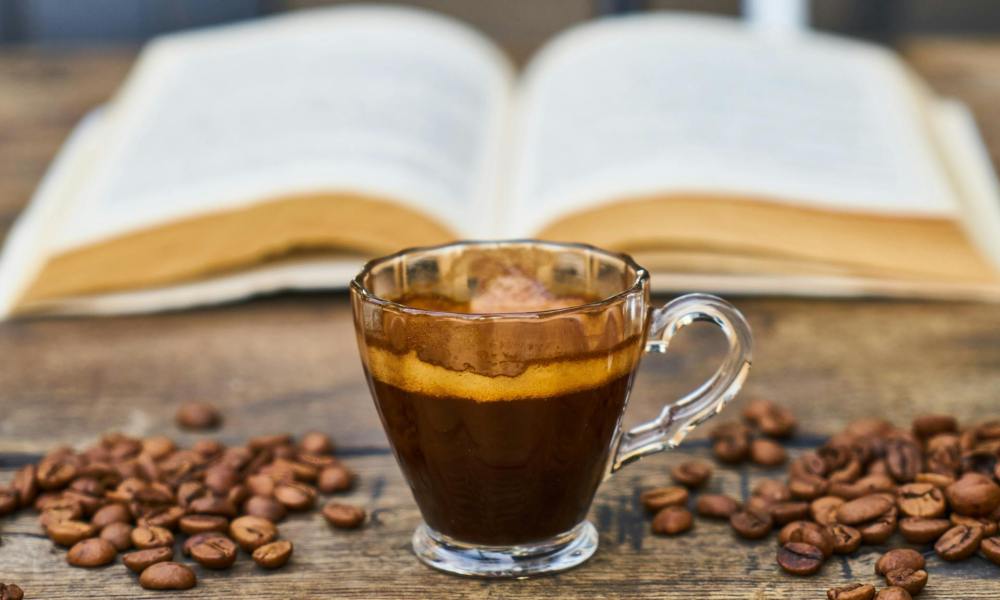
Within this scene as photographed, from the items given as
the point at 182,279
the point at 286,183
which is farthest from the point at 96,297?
the point at 286,183

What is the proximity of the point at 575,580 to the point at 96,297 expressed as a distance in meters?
0.77

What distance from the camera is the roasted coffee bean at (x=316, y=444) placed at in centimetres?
87

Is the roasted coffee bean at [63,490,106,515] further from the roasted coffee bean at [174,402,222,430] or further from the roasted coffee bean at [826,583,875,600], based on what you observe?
the roasted coffee bean at [826,583,875,600]

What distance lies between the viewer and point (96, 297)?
1278 millimetres

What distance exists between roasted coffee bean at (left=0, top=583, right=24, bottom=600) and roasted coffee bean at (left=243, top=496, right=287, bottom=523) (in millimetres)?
148

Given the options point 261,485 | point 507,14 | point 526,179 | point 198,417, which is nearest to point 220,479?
point 261,485

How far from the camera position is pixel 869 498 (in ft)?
2.38

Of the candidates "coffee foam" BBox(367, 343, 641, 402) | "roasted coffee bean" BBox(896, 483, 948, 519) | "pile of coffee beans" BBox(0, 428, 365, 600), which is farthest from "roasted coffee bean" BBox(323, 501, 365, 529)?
"roasted coffee bean" BBox(896, 483, 948, 519)

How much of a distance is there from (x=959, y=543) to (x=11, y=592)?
0.50 m

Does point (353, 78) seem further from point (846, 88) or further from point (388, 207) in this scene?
point (846, 88)

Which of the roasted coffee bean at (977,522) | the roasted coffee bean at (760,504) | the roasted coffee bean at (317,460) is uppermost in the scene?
the roasted coffee bean at (977,522)

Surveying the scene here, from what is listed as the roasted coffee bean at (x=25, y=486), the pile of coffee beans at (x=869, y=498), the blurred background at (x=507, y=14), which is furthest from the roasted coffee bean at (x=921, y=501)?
the blurred background at (x=507, y=14)

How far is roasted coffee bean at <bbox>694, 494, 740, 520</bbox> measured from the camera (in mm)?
747

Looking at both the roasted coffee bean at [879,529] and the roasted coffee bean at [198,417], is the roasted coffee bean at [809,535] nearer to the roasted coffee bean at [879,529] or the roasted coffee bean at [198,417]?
the roasted coffee bean at [879,529]
